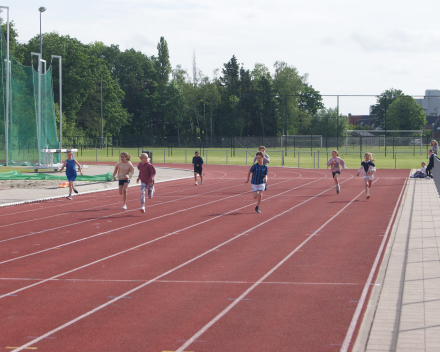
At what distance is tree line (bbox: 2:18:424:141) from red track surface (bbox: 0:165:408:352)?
58.9 meters

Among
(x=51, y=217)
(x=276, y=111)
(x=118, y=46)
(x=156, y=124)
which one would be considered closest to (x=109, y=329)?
(x=51, y=217)

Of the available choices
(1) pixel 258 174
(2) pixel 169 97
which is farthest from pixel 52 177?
(2) pixel 169 97

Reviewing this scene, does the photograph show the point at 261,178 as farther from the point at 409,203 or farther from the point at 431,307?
the point at 431,307

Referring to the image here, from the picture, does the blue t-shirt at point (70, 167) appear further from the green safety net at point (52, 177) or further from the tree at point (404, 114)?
the tree at point (404, 114)

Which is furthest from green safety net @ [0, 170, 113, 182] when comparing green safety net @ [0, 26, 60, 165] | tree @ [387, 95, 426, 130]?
tree @ [387, 95, 426, 130]

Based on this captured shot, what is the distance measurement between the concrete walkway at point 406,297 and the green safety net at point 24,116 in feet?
95.4

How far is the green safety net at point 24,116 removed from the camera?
120 feet

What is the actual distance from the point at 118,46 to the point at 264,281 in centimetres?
11263

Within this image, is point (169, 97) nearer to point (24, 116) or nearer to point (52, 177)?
point (24, 116)

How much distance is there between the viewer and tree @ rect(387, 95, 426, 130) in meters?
78.7

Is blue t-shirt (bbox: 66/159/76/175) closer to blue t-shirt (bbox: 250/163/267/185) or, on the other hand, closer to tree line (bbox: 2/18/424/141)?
blue t-shirt (bbox: 250/163/267/185)

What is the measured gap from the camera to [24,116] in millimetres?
37281

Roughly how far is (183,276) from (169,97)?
314ft

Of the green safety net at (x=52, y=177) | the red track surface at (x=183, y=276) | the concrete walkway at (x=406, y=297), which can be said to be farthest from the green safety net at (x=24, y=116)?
the concrete walkway at (x=406, y=297)
